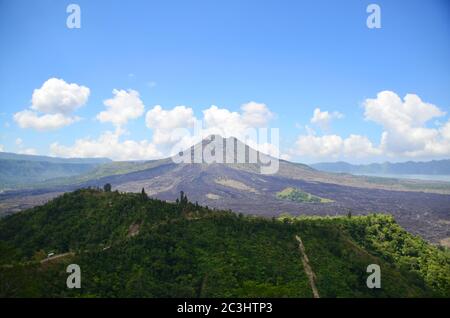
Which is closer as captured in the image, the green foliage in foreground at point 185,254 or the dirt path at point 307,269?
the green foliage in foreground at point 185,254

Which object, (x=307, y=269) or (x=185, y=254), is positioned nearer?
(x=185, y=254)

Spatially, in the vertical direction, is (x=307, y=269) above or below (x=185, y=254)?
below

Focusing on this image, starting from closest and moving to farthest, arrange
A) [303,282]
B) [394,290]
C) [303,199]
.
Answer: [303,282] → [394,290] → [303,199]

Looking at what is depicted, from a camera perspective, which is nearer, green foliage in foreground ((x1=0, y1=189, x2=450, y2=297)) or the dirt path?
green foliage in foreground ((x1=0, y1=189, x2=450, y2=297))

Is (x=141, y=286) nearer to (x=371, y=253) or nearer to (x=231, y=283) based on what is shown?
(x=231, y=283)
